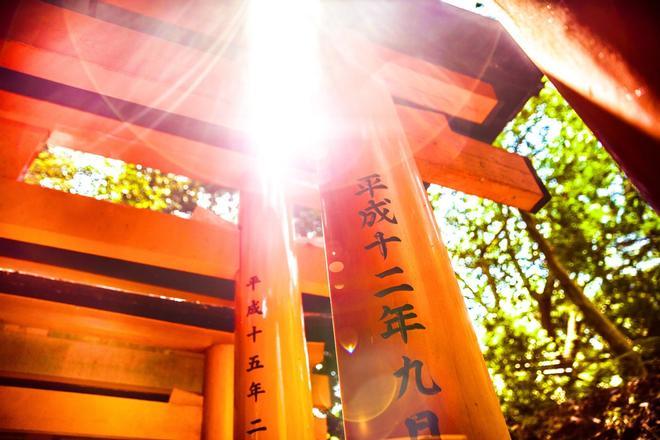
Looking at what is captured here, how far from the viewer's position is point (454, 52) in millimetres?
3662

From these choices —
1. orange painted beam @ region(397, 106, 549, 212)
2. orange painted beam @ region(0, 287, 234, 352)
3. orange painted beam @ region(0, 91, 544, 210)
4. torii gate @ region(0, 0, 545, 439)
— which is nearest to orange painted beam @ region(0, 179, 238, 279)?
torii gate @ region(0, 0, 545, 439)

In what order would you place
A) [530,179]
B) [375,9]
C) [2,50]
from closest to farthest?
[2,50], [375,9], [530,179]

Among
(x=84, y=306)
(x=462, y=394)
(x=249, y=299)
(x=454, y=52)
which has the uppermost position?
(x=454, y=52)

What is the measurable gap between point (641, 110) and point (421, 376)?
97 centimetres

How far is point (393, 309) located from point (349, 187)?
0.68 metres

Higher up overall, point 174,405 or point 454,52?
point 454,52

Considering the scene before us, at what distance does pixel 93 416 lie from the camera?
4.59m

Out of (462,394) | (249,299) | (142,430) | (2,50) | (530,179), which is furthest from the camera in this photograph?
(142,430)

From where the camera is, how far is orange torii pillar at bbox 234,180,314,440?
118 inches

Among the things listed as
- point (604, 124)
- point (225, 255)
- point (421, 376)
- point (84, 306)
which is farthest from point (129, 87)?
point (604, 124)

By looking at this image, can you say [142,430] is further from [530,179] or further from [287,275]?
[530,179]

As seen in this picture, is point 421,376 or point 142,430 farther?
point 142,430

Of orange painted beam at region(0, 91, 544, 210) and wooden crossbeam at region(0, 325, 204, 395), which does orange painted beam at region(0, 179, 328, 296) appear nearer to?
orange painted beam at region(0, 91, 544, 210)

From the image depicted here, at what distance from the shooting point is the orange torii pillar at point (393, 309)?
1.33 metres
